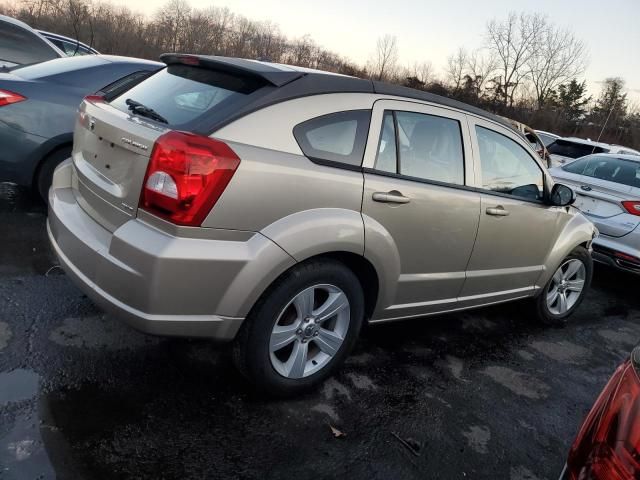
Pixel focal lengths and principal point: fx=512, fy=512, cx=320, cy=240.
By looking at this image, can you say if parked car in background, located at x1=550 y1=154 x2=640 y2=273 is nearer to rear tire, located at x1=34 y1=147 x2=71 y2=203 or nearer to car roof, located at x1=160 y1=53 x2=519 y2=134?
car roof, located at x1=160 y1=53 x2=519 y2=134

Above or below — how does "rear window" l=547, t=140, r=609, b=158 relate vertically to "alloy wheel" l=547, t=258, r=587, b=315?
above

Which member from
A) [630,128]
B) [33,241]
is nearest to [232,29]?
[630,128]

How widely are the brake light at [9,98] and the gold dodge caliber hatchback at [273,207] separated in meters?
1.75

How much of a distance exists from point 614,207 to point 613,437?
16.1 feet

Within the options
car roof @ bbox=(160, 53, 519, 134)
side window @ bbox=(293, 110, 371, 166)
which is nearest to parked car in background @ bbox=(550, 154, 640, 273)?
car roof @ bbox=(160, 53, 519, 134)

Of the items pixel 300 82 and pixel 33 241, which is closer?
pixel 300 82

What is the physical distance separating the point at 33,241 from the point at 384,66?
53262 millimetres

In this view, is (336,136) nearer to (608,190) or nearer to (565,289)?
(565,289)

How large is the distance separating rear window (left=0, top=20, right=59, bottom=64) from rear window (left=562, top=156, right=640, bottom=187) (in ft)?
22.7

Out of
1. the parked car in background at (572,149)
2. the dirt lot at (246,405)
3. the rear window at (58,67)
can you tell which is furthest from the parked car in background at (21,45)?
the parked car in background at (572,149)

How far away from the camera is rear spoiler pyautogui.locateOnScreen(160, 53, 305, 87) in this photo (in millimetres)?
2547

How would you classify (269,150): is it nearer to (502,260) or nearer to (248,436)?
(248,436)

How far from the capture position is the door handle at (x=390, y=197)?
2762mm

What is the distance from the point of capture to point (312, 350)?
9.65ft
